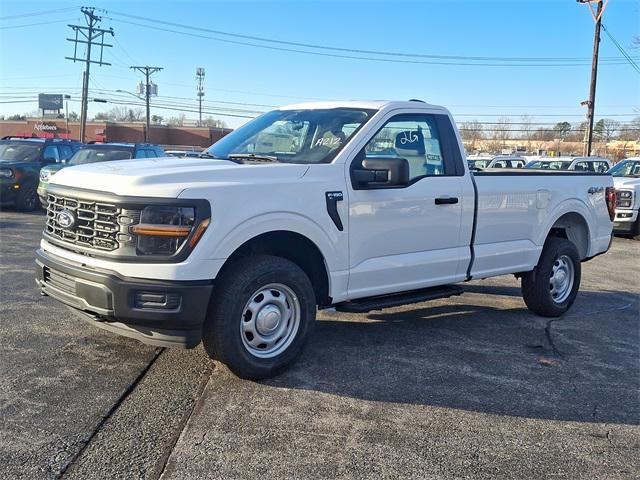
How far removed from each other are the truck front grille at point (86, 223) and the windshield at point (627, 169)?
50.5ft

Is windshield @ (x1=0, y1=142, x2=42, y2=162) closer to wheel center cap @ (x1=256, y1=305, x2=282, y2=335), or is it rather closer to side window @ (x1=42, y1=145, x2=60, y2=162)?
side window @ (x1=42, y1=145, x2=60, y2=162)

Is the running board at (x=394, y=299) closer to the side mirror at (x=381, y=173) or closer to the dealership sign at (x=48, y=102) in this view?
the side mirror at (x=381, y=173)

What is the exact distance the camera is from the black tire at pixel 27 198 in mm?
14900

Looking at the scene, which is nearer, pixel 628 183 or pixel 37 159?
pixel 628 183

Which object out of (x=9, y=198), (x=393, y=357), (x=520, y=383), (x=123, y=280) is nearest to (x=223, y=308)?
(x=123, y=280)

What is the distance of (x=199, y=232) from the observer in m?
3.87

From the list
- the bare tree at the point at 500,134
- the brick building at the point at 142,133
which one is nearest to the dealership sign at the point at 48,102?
the brick building at the point at 142,133

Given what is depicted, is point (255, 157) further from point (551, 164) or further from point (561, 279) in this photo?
point (551, 164)

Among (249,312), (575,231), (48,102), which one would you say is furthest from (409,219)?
(48,102)

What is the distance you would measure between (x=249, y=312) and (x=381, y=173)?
1503 mm

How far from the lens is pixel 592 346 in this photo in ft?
18.7

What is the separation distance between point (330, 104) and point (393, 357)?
2356 mm

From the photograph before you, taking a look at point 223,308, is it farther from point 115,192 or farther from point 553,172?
point 553,172

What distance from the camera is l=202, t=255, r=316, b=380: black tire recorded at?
4.09 metres
